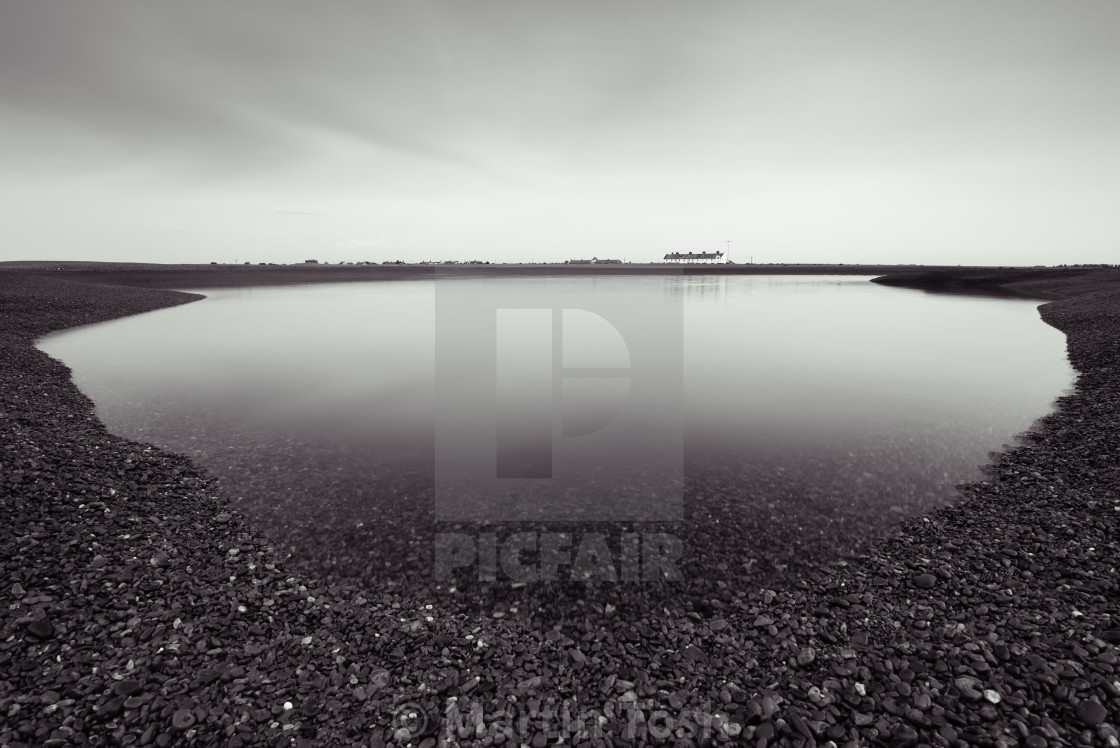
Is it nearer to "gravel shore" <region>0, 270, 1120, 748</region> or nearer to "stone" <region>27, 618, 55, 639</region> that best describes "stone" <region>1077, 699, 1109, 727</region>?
"gravel shore" <region>0, 270, 1120, 748</region>

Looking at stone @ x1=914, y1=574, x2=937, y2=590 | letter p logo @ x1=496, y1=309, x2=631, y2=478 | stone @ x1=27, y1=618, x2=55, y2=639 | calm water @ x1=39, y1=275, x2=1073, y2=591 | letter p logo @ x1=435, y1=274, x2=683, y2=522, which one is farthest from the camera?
letter p logo @ x1=496, y1=309, x2=631, y2=478

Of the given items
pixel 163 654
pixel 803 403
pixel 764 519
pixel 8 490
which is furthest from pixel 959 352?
pixel 8 490

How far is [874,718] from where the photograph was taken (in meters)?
5.72

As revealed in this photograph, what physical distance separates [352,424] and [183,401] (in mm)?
7839

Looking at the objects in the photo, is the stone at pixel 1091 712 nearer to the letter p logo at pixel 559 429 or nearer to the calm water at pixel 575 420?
the calm water at pixel 575 420

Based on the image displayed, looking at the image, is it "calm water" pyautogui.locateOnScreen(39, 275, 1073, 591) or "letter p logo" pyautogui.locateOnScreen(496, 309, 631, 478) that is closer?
"calm water" pyautogui.locateOnScreen(39, 275, 1073, 591)

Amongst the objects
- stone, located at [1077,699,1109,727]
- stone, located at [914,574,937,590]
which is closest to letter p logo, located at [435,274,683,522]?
stone, located at [914,574,937,590]

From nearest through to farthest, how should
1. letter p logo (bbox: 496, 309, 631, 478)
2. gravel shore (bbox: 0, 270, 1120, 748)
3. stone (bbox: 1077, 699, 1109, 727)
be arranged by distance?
stone (bbox: 1077, 699, 1109, 727), gravel shore (bbox: 0, 270, 1120, 748), letter p logo (bbox: 496, 309, 631, 478)

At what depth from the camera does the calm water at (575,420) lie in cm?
1136

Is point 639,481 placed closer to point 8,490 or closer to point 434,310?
point 8,490

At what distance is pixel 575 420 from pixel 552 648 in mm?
10994

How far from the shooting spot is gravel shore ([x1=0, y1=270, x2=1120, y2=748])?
18.8ft

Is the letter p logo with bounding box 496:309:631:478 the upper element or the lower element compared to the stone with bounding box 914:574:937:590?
upper

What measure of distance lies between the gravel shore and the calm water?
5.34ft
